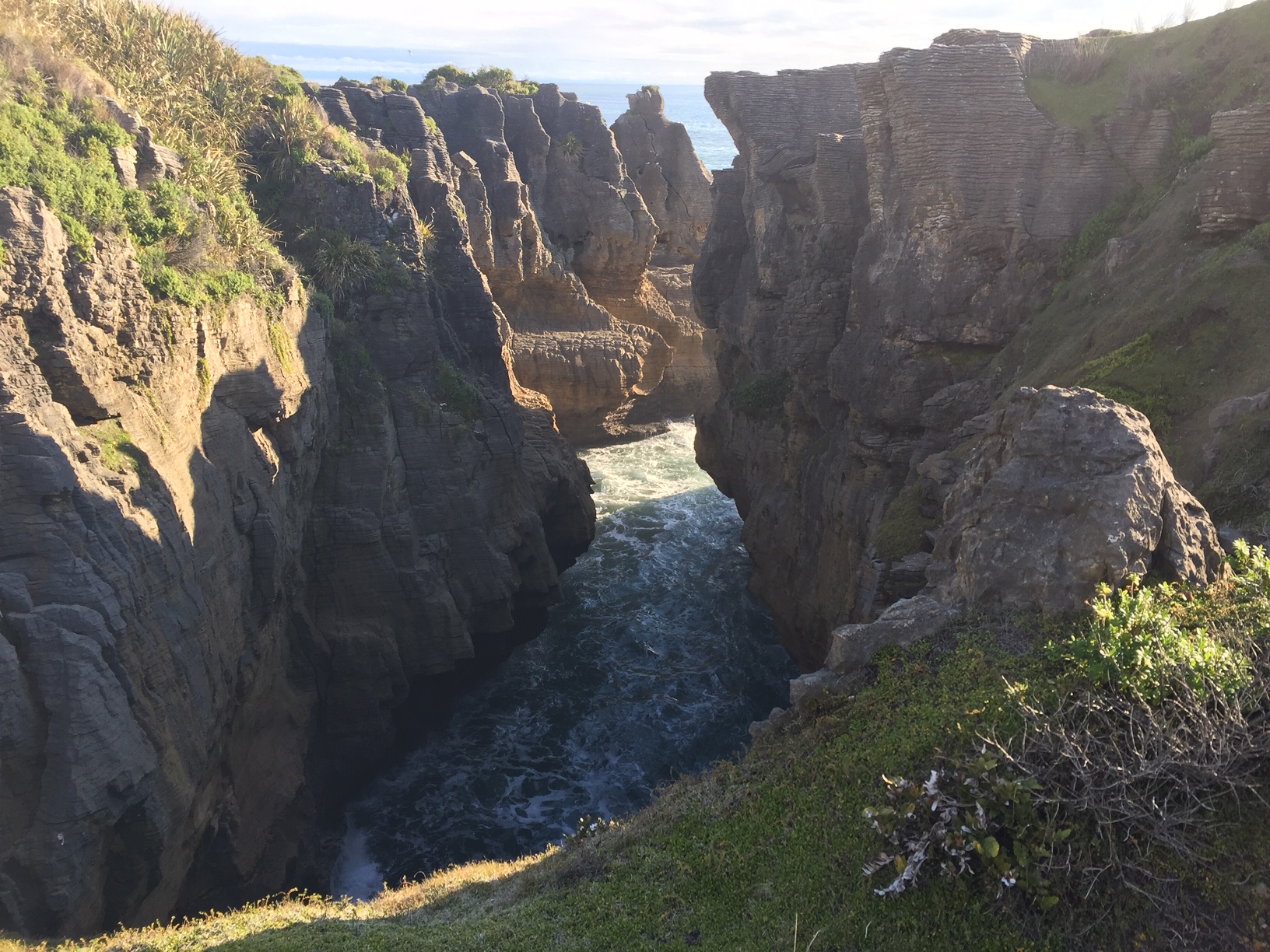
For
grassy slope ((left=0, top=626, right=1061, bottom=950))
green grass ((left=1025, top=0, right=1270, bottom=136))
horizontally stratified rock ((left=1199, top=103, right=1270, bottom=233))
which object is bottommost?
grassy slope ((left=0, top=626, right=1061, bottom=950))

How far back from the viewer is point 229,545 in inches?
697

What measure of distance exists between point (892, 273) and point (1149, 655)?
15.5 meters

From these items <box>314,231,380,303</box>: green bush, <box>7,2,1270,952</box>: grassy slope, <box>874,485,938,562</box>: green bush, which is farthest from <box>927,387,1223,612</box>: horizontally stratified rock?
<box>314,231,380,303</box>: green bush

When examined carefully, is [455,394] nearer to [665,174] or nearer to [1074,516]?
[1074,516]

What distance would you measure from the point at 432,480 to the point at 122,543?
433 inches

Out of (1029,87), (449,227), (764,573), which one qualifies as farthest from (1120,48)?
(449,227)

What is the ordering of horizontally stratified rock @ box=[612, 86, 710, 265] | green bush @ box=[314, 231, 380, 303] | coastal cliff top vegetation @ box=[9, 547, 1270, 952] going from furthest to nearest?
horizontally stratified rock @ box=[612, 86, 710, 265], green bush @ box=[314, 231, 380, 303], coastal cliff top vegetation @ box=[9, 547, 1270, 952]

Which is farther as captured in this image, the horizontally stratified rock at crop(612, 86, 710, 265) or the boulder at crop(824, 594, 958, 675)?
the horizontally stratified rock at crop(612, 86, 710, 265)

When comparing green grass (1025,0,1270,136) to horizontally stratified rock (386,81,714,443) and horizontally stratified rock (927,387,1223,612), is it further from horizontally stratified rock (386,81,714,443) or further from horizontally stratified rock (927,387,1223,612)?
horizontally stratified rock (386,81,714,443)

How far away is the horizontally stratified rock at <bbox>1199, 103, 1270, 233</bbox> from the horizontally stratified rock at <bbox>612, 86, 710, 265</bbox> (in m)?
39.0

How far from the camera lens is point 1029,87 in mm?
21922

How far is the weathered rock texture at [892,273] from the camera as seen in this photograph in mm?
20719

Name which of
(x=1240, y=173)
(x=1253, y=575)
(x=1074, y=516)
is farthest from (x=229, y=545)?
(x=1240, y=173)

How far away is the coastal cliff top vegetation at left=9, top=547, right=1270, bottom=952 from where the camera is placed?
25.0 ft
